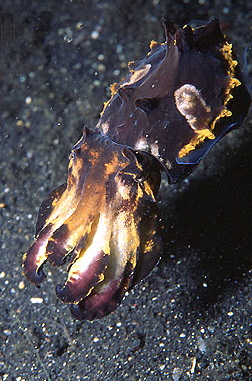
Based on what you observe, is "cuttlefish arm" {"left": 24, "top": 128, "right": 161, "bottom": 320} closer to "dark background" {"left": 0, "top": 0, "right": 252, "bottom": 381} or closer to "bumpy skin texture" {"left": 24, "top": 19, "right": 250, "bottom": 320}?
"bumpy skin texture" {"left": 24, "top": 19, "right": 250, "bottom": 320}

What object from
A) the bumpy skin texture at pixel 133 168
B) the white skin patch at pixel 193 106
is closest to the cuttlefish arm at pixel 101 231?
the bumpy skin texture at pixel 133 168

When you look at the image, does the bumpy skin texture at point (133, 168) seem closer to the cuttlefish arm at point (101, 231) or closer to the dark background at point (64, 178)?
the cuttlefish arm at point (101, 231)

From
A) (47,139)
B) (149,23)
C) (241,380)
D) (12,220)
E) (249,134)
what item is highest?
(149,23)

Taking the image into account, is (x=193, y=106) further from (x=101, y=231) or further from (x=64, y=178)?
(x=64, y=178)

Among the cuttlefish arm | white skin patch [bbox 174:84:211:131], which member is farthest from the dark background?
white skin patch [bbox 174:84:211:131]

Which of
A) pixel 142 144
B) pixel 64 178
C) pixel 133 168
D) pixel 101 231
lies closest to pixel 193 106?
pixel 142 144

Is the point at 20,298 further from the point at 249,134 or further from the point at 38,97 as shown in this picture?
the point at 249,134

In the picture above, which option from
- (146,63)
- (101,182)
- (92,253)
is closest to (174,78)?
(146,63)
